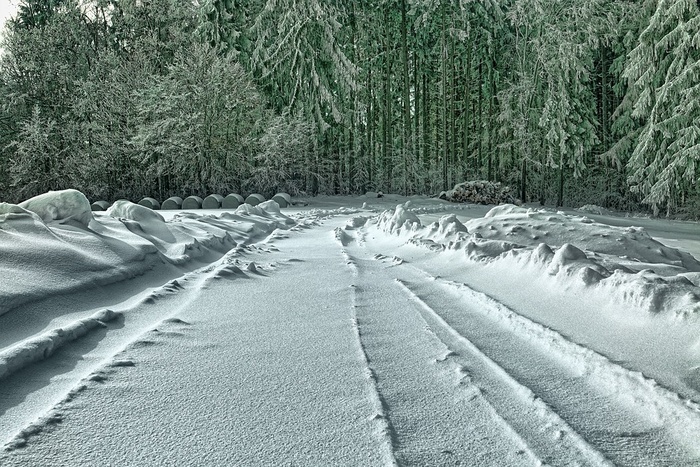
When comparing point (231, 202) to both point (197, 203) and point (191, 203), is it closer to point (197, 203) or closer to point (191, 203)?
point (197, 203)

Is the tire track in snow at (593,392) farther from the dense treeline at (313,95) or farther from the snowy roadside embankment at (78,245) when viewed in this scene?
the dense treeline at (313,95)

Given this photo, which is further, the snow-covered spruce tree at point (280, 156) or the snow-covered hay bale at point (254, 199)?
the snow-covered spruce tree at point (280, 156)

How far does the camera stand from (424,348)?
2.39 m

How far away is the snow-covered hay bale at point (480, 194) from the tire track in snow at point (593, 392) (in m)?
14.7

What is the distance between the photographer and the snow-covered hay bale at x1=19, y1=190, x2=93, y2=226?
4.48 metres

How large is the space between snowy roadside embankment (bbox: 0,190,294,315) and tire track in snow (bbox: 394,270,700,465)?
7.52 ft

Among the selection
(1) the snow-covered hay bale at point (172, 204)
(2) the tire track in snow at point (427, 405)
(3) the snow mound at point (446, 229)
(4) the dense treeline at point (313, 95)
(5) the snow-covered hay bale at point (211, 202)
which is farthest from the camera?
(4) the dense treeline at point (313, 95)

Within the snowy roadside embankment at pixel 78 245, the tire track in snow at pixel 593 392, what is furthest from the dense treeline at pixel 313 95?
the tire track in snow at pixel 593 392

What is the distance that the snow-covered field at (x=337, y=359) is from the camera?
1.52 m

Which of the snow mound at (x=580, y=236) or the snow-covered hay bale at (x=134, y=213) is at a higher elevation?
the snow-covered hay bale at (x=134, y=213)

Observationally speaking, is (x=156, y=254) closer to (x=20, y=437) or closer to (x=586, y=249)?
(x=20, y=437)

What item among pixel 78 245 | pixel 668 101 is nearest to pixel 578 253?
pixel 78 245

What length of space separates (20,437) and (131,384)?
1.50 feet

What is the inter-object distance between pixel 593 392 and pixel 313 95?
60.1 ft
